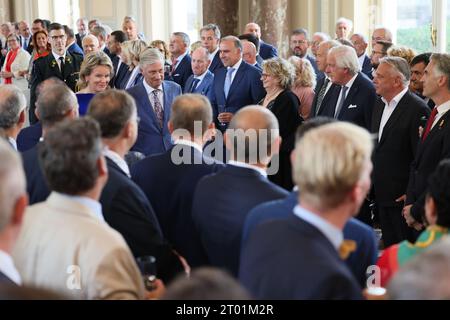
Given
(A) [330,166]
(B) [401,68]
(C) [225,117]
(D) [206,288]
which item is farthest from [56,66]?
(D) [206,288]

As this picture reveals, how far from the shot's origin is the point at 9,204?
6.64 ft

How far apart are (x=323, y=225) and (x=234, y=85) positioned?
18.2 feet

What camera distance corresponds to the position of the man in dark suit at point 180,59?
375 inches

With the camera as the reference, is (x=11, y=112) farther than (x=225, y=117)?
No

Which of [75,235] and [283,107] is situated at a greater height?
[75,235]

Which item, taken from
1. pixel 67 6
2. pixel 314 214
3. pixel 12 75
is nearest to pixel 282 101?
pixel 314 214

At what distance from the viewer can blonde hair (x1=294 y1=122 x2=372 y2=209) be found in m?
2.33

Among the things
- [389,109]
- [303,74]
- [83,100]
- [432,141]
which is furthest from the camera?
[303,74]

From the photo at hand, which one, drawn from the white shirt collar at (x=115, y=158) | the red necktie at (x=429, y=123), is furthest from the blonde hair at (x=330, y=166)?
the red necktie at (x=429, y=123)

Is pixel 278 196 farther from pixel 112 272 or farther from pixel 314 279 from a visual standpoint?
pixel 314 279

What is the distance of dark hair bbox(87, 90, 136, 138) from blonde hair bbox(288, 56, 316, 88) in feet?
13.4

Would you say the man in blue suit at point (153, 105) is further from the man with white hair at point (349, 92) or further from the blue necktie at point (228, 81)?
the man with white hair at point (349, 92)

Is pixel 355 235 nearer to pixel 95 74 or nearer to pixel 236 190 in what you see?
pixel 236 190
